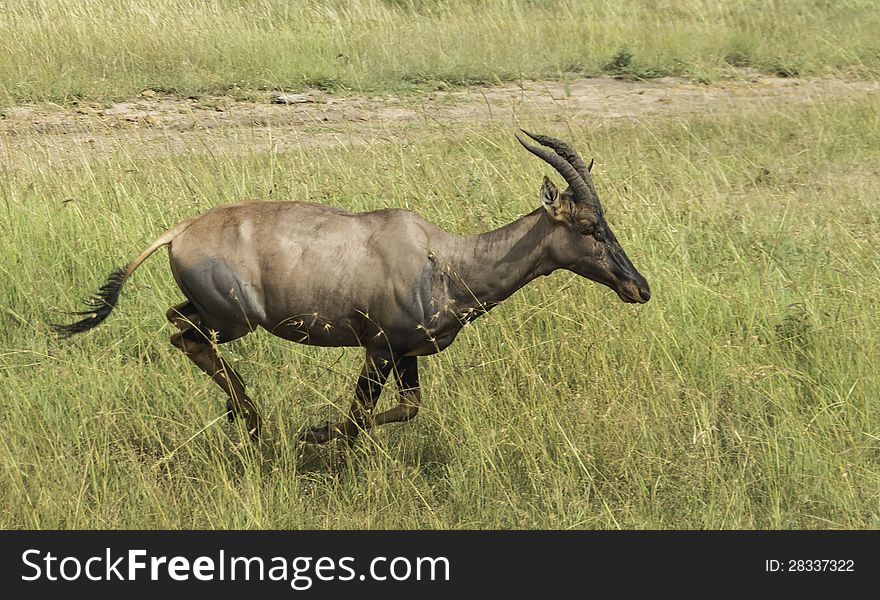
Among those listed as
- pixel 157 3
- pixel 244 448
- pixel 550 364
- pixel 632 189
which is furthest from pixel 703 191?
pixel 157 3

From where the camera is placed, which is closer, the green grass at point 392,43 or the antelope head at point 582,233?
the antelope head at point 582,233

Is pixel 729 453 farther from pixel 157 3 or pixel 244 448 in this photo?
pixel 157 3

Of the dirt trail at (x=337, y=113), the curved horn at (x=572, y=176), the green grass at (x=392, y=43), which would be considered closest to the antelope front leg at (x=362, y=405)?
the curved horn at (x=572, y=176)

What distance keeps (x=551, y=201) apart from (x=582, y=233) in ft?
0.64

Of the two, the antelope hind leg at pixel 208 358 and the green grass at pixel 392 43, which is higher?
the green grass at pixel 392 43

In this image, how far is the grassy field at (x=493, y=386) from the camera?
514cm

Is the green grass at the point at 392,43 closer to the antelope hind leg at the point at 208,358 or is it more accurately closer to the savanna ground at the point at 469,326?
the savanna ground at the point at 469,326

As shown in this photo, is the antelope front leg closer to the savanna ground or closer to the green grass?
the savanna ground

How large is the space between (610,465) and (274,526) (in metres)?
1.53

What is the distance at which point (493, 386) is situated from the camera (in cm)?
593

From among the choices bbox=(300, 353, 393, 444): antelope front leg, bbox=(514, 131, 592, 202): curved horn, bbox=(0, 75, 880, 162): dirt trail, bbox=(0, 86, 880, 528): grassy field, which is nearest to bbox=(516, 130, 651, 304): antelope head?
bbox=(514, 131, 592, 202): curved horn

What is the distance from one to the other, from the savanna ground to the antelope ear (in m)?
0.80

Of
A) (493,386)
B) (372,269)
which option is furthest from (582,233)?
(493,386)

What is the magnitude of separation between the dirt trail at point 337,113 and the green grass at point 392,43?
29 centimetres
